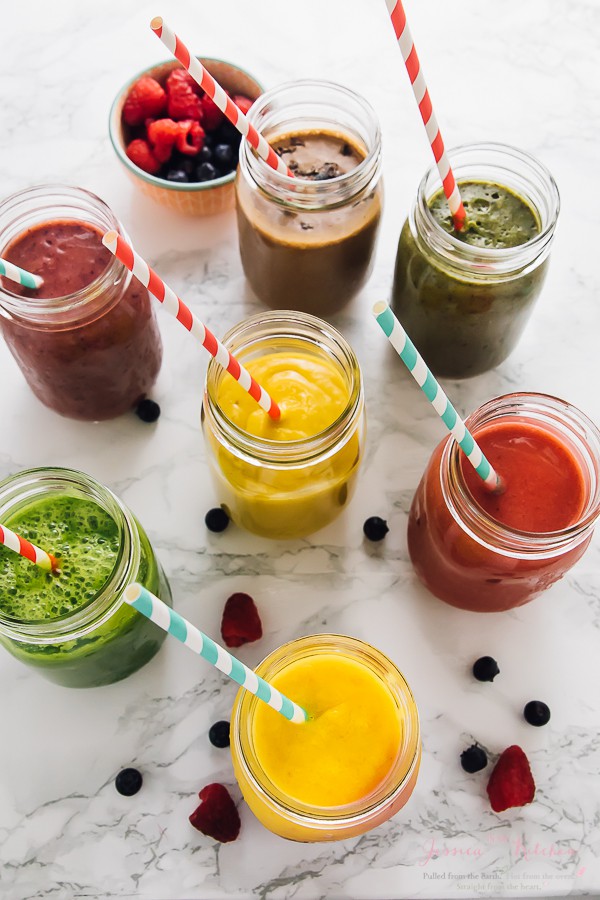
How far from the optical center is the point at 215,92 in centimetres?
113

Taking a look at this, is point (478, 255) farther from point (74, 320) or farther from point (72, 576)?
point (72, 576)

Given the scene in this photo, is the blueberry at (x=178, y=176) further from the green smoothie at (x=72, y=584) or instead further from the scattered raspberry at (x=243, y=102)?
the green smoothie at (x=72, y=584)

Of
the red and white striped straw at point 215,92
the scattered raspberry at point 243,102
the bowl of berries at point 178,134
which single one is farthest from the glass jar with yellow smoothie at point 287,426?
the scattered raspberry at point 243,102

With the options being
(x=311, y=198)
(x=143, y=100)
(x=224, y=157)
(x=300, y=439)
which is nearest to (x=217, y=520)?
(x=300, y=439)

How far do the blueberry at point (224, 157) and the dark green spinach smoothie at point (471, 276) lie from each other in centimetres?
34

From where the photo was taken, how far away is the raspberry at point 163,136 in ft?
4.74

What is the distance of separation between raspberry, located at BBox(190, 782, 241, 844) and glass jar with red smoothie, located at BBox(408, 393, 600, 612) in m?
0.44

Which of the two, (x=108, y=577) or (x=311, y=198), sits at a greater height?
(x=311, y=198)

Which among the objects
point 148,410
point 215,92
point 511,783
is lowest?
point 511,783

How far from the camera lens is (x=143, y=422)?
4.71 ft

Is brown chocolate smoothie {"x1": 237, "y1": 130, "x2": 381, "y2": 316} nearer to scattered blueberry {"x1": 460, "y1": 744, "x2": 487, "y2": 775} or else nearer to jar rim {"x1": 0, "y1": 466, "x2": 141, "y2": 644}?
jar rim {"x1": 0, "y1": 466, "x2": 141, "y2": 644}

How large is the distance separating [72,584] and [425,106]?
2.45 feet

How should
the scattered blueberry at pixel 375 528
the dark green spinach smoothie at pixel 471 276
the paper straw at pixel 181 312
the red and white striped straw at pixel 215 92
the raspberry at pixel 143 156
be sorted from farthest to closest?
the raspberry at pixel 143 156
the scattered blueberry at pixel 375 528
the dark green spinach smoothie at pixel 471 276
the red and white striped straw at pixel 215 92
the paper straw at pixel 181 312

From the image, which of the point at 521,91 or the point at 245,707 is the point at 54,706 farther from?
the point at 521,91
